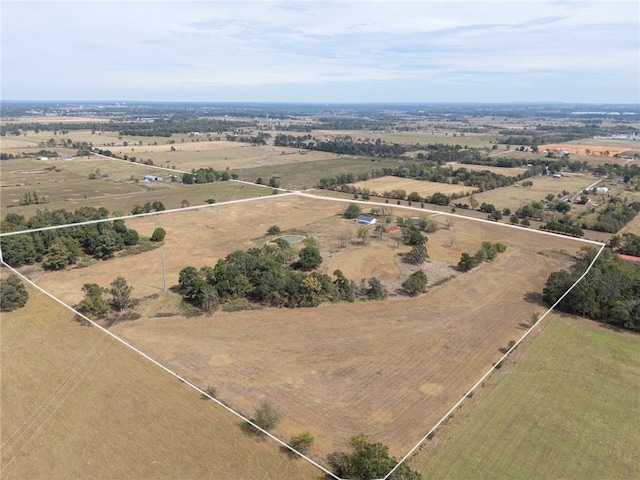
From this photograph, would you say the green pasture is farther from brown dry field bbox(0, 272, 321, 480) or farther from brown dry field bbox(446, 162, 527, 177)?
brown dry field bbox(0, 272, 321, 480)

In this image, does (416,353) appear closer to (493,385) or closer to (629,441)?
(493,385)

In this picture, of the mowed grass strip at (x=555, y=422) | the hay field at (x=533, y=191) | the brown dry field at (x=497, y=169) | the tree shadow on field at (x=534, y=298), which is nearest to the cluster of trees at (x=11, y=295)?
the mowed grass strip at (x=555, y=422)

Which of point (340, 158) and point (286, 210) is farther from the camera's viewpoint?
point (340, 158)

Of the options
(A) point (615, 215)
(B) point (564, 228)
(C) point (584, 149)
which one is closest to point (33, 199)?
(B) point (564, 228)

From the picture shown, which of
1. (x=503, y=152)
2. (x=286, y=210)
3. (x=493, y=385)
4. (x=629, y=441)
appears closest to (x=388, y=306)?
(x=493, y=385)

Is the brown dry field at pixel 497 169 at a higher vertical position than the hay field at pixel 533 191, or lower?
higher

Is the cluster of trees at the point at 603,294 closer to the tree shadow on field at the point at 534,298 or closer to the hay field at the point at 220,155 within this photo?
the tree shadow on field at the point at 534,298
